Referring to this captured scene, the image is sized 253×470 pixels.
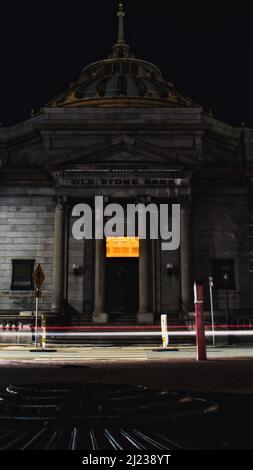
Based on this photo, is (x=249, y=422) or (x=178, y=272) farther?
(x=178, y=272)

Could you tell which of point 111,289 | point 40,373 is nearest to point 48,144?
point 111,289

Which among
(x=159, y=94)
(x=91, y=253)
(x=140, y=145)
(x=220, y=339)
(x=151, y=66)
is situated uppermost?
(x=151, y=66)

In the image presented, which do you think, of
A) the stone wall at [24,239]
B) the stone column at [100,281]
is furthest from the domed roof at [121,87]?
the stone column at [100,281]

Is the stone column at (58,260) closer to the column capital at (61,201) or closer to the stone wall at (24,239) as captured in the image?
the column capital at (61,201)

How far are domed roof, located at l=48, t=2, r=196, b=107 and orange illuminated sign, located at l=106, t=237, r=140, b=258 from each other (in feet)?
56.8

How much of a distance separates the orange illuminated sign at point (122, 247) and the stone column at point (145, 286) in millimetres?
1240

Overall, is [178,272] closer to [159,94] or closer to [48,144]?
[48,144]

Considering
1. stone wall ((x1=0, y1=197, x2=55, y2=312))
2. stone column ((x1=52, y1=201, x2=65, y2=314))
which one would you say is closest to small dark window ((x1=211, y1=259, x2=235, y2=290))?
stone column ((x1=52, y1=201, x2=65, y2=314))

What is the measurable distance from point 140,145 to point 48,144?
8.86m

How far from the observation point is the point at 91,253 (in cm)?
3578

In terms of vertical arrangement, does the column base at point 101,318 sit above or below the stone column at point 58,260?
below

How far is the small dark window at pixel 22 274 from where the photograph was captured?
118 ft

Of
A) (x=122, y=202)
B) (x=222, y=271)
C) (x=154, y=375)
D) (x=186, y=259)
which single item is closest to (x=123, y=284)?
(x=186, y=259)
